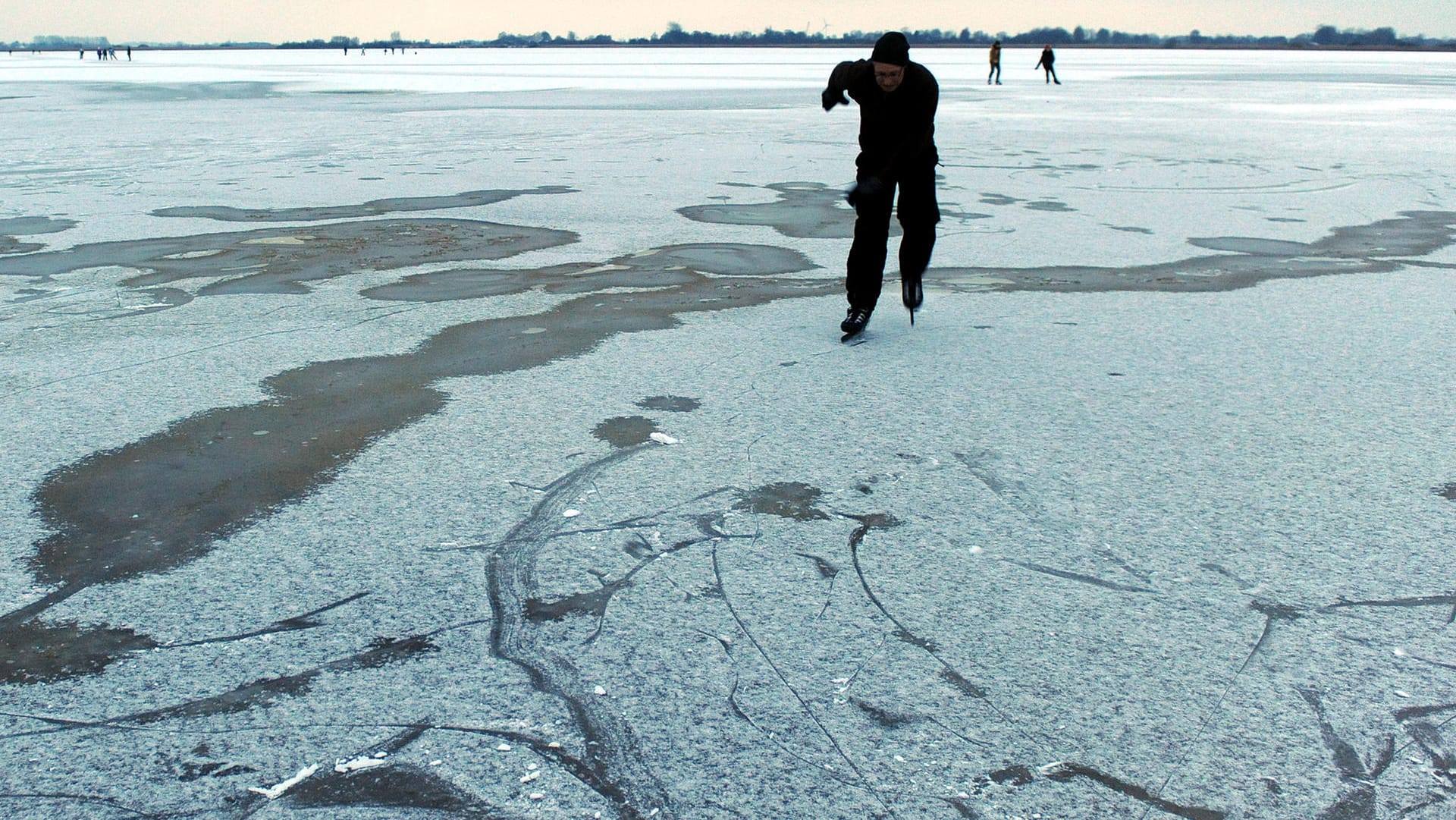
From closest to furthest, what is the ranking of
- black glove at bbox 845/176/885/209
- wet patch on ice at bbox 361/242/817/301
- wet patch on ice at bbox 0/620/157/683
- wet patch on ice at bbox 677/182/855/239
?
wet patch on ice at bbox 0/620/157/683 < black glove at bbox 845/176/885/209 < wet patch on ice at bbox 361/242/817/301 < wet patch on ice at bbox 677/182/855/239

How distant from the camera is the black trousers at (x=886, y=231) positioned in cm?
574

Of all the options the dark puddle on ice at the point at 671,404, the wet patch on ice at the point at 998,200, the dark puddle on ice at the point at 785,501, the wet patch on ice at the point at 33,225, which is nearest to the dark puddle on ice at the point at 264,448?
the dark puddle on ice at the point at 671,404

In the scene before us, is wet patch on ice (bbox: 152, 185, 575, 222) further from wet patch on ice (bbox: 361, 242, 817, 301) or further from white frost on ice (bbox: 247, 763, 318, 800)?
white frost on ice (bbox: 247, 763, 318, 800)

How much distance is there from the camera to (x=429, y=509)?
3.47m

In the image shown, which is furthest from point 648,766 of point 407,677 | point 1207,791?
point 1207,791

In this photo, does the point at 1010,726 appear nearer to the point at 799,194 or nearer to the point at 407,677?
the point at 407,677

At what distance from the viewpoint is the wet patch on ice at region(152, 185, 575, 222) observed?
9391mm

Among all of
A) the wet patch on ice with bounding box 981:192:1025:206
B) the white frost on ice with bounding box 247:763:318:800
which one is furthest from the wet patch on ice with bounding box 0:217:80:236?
the white frost on ice with bounding box 247:763:318:800

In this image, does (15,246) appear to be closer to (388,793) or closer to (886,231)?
(886,231)

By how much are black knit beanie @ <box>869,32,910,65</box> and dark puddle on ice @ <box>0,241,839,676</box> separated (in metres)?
1.53

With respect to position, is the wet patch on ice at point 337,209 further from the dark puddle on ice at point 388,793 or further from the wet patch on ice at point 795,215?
the dark puddle on ice at point 388,793

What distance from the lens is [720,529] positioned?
3316 millimetres

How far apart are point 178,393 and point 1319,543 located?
12.7 feet

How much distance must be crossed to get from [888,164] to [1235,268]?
2.89m
